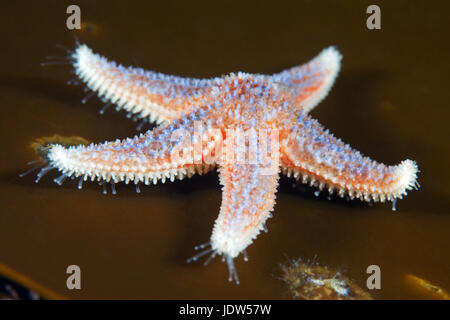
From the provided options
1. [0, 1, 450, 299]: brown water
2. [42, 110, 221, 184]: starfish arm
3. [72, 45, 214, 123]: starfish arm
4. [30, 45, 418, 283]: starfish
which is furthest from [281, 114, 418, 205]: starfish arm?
[72, 45, 214, 123]: starfish arm

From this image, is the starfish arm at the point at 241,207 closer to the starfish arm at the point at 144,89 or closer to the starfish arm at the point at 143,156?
the starfish arm at the point at 143,156

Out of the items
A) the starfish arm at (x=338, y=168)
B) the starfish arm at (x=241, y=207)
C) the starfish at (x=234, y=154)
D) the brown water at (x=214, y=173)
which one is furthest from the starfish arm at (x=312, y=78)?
the starfish arm at (x=241, y=207)

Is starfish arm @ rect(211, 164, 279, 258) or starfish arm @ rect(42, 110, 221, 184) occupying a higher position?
starfish arm @ rect(42, 110, 221, 184)

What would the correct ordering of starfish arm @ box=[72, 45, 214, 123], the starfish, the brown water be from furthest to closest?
starfish arm @ box=[72, 45, 214, 123] < the starfish < the brown water

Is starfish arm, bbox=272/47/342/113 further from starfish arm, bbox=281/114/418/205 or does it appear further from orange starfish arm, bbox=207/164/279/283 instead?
orange starfish arm, bbox=207/164/279/283

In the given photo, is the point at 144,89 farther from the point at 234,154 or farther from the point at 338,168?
the point at 338,168

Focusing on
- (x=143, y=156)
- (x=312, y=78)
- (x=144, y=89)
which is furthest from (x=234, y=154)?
(x=312, y=78)

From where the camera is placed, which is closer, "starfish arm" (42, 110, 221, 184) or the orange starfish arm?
the orange starfish arm
